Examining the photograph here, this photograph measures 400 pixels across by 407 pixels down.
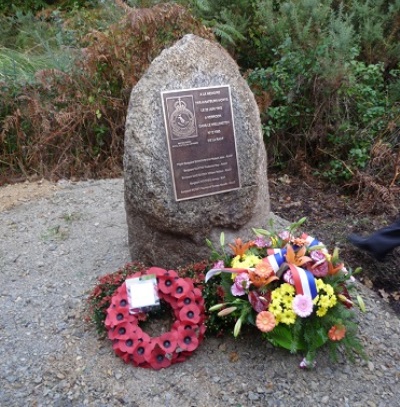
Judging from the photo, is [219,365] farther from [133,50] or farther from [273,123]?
[133,50]

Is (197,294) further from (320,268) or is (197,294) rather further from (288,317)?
(320,268)

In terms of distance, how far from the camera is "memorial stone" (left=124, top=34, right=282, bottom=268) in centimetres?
299

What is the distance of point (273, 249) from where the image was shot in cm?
284

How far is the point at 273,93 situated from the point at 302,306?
3160 mm

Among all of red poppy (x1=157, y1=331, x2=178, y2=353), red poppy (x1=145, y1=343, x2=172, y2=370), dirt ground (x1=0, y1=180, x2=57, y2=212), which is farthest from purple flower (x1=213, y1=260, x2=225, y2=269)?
dirt ground (x1=0, y1=180, x2=57, y2=212)

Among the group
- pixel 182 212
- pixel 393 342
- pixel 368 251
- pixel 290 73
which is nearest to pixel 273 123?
pixel 290 73

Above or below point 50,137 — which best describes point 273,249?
below

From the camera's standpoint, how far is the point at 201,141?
308cm

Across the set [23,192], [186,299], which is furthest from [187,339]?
[23,192]

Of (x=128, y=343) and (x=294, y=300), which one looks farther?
(x=128, y=343)

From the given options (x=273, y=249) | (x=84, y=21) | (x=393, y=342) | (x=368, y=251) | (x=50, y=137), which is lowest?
(x=393, y=342)

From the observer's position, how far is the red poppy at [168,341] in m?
2.73

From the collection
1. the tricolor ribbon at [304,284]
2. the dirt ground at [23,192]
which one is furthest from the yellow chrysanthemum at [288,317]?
the dirt ground at [23,192]

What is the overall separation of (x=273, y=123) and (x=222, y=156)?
7.87ft
